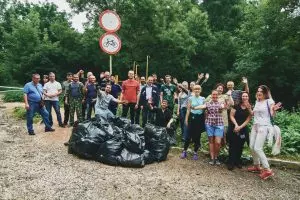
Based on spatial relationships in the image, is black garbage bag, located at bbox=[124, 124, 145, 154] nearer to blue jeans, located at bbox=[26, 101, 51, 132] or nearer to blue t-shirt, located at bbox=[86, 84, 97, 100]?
blue t-shirt, located at bbox=[86, 84, 97, 100]

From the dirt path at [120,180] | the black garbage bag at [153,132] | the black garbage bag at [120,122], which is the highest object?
the black garbage bag at [120,122]

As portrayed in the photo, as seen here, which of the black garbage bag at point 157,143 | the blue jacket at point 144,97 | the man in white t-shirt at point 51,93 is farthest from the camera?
the man in white t-shirt at point 51,93

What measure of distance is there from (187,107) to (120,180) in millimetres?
2984

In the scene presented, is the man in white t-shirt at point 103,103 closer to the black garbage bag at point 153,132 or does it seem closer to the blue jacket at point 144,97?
the blue jacket at point 144,97

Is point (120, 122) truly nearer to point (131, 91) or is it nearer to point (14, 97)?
point (131, 91)

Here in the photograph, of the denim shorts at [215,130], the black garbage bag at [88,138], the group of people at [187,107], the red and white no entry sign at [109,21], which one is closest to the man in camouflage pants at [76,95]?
the group of people at [187,107]

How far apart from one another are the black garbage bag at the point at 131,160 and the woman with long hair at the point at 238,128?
6.46ft

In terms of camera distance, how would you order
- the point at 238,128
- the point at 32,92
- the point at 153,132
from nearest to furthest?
1. the point at 238,128
2. the point at 153,132
3. the point at 32,92

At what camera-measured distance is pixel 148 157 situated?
8320 millimetres

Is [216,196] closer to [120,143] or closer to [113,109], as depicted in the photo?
[120,143]

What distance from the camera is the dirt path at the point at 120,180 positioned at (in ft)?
20.6

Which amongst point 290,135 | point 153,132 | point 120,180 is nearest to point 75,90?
point 153,132

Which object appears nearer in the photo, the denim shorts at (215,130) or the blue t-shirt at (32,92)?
the denim shorts at (215,130)

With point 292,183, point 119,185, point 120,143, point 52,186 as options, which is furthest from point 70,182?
point 292,183
